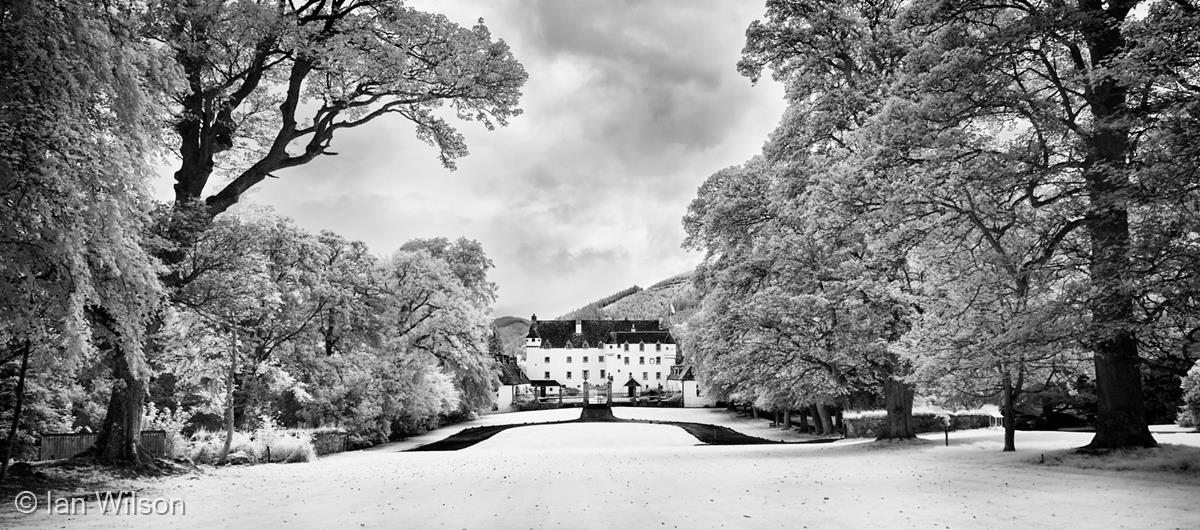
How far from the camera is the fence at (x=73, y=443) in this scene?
16.9 meters

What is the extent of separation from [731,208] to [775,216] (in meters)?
1.45

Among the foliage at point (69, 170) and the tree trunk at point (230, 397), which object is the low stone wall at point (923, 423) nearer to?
the tree trunk at point (230, 397)

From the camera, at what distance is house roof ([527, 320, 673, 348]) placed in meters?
106

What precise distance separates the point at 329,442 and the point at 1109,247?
24.6 metres

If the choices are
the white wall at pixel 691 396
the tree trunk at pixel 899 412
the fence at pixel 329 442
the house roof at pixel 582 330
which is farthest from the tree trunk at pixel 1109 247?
the house roof at pixel 582 330

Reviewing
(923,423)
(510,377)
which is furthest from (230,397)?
(510,377)

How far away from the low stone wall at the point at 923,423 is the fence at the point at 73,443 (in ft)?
70.6

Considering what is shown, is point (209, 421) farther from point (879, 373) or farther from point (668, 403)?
point (668, 403)

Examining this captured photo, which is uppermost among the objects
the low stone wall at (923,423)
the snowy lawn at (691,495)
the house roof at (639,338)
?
the house roof at (639,338)

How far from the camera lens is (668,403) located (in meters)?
75.7

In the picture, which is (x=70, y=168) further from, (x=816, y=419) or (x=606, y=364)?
(x=606, y=364)

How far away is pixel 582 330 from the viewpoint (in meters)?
109

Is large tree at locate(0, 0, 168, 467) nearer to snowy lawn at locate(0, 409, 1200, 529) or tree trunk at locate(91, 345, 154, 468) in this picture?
snowy lawn at locate(0, 409, 1200, 529)

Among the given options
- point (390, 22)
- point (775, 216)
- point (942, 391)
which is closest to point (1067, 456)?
point (942, 391)
